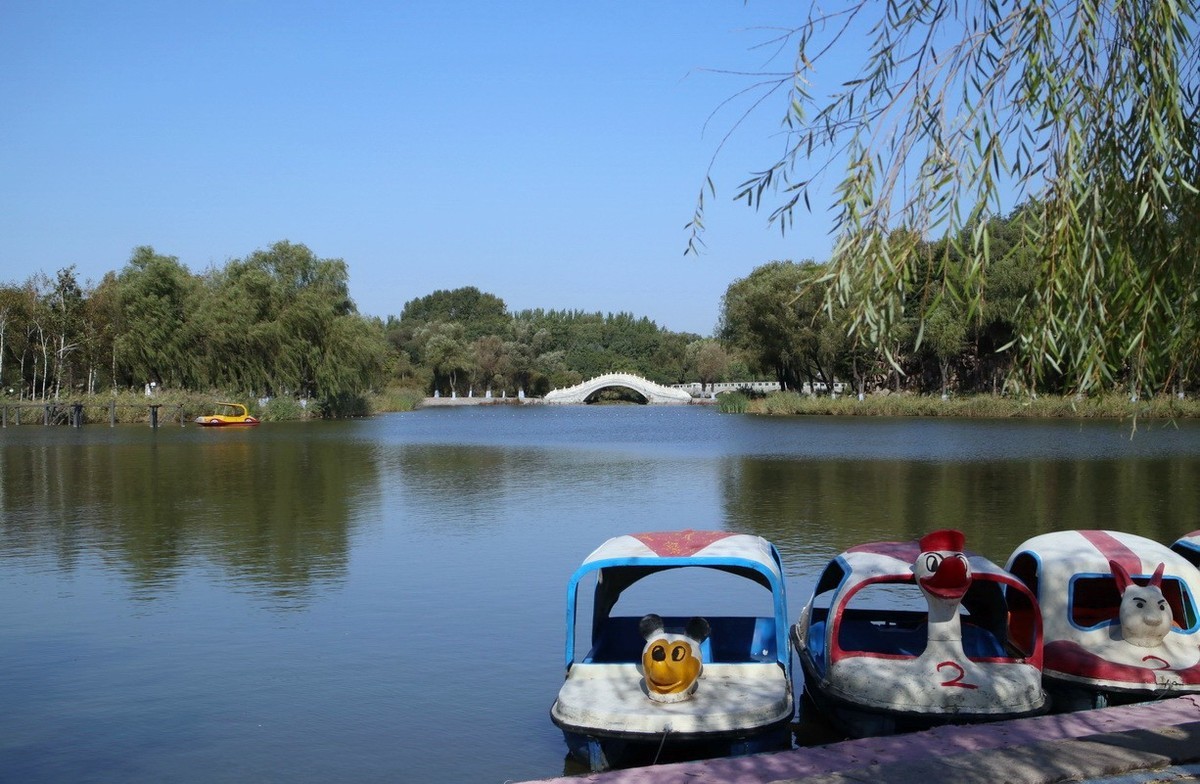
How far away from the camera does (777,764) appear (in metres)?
6.54

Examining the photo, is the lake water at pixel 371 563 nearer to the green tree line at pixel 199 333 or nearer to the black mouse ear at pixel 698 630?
the black mouse ear at pixel 698 630

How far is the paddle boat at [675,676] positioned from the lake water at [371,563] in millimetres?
827

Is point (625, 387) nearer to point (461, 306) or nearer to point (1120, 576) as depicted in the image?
point (461, 306)

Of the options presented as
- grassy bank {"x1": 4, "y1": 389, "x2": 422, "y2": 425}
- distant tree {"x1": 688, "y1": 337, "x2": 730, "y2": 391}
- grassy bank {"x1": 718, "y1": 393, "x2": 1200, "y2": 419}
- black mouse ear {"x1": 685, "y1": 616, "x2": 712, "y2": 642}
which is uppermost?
distant tree {"x1": 688, "y1": 337, "x2": 730, "y2": 391}

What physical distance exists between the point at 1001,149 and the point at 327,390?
64734 mm

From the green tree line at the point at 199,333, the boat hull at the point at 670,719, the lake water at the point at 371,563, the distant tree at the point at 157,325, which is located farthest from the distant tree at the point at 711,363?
the boat hull at the point at 670,719

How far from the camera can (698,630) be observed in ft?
27.6

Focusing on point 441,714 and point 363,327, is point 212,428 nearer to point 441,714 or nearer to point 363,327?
point 363,327

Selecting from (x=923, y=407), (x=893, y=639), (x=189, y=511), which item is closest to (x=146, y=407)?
(x=189, y=511)

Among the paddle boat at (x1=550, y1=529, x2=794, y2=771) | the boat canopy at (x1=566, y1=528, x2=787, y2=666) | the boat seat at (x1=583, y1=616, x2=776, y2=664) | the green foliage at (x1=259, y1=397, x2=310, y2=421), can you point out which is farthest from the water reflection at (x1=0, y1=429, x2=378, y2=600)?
the green foliage at (x1=259, y1=397, x2=310, y2=421)

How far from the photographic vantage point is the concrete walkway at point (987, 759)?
6008 millimetres

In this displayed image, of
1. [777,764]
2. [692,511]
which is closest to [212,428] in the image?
[692,511]

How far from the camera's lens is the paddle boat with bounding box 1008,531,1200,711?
8.62 metres

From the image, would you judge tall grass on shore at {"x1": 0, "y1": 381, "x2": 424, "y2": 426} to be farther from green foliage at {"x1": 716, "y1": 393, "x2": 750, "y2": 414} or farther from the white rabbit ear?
the white rabbit ear
